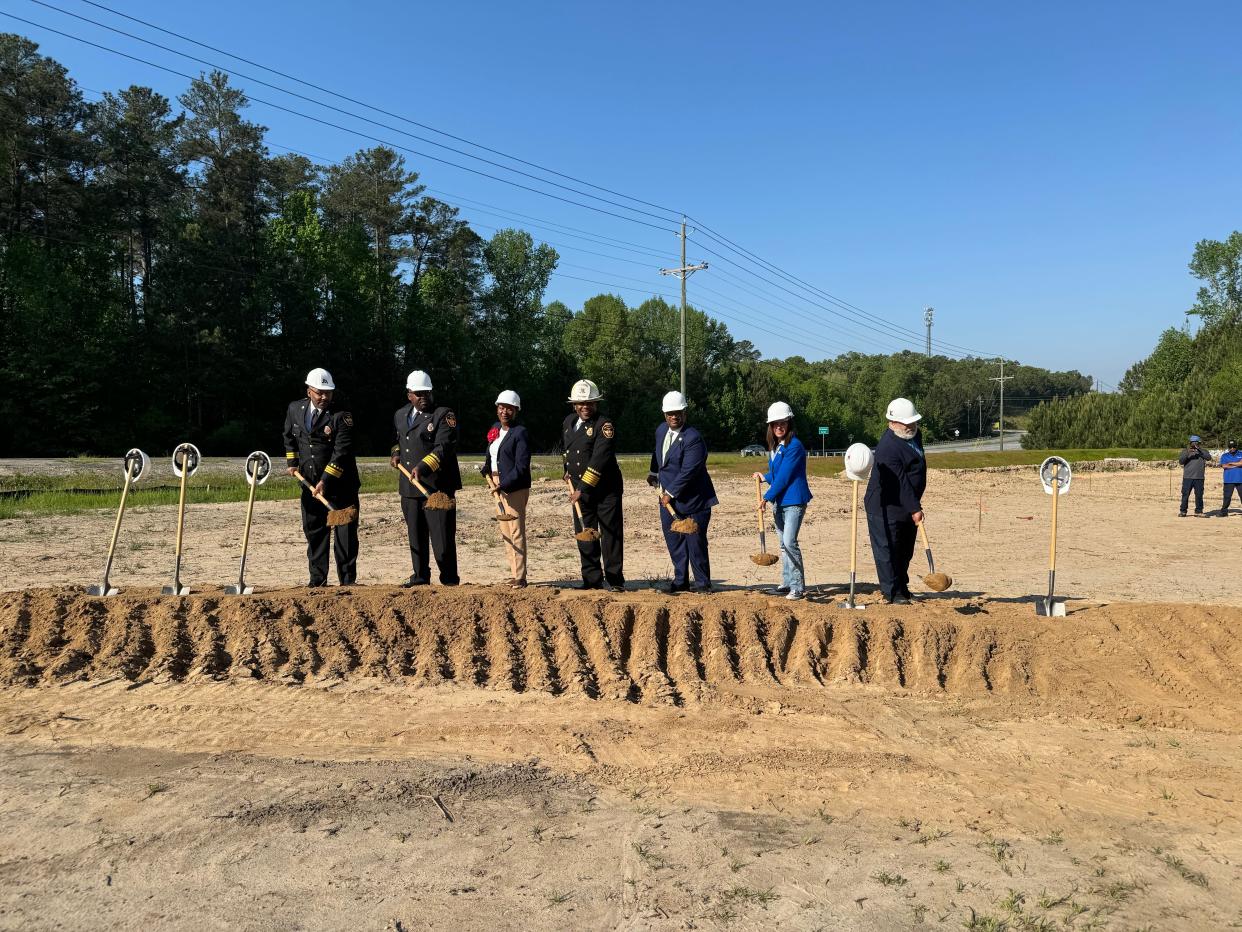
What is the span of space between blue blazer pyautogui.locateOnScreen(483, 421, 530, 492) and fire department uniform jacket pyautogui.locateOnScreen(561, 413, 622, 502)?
398 mm

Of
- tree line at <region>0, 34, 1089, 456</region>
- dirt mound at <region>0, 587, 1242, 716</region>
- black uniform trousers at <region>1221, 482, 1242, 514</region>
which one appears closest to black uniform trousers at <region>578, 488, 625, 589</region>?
dirt mound at <region>0, 587, 1242, 716</region>

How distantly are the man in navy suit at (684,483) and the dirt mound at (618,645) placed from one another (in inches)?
40.5

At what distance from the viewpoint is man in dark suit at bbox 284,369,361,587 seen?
332 inches

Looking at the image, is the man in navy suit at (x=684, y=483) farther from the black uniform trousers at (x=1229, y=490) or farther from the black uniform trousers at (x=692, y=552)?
the black uniform trousers at (x=1229, y=490)

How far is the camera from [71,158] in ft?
135

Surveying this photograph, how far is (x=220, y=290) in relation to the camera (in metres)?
44.3

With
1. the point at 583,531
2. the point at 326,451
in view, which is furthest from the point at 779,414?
the point at 326,451

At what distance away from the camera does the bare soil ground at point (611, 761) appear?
3725 millimetres

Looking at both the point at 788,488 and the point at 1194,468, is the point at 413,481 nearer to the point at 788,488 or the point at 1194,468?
the point at 788,488

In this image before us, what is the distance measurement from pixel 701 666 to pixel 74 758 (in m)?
4.29

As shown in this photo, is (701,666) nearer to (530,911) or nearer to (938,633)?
(938,633)

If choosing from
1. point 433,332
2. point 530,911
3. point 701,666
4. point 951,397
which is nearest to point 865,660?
point 701,666

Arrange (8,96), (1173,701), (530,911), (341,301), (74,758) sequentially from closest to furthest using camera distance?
(530,911) → (74,758) → (1173,701) → (8,96) → (341,301)

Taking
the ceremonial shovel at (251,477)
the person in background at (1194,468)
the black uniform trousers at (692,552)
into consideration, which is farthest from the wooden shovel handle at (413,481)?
the person in background at (1194,468)
